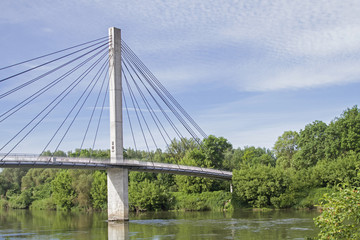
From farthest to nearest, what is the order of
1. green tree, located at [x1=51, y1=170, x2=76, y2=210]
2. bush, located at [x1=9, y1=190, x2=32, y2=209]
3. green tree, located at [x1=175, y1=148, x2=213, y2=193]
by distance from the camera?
1. bush, located at [x1=9, y1=190, x2=32, y2=209]
2. green tree, located at [x1=51, y1=170, x2=76, y2=210]
3. green tree, located at [x1=175, y1=148, x2=213, y2=193]

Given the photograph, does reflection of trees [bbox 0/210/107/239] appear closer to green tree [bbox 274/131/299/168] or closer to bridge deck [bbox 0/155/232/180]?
bridge deck [bbox 0/155/232/180]

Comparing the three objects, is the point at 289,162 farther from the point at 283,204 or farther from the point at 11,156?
the point at 11,156

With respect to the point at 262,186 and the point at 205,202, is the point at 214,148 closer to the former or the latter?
the point at 205,202

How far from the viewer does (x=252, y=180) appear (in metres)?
61.1

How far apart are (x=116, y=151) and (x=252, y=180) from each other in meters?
22.8

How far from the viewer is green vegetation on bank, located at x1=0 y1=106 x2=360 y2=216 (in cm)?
5900

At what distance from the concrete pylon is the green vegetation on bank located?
11.6 feet

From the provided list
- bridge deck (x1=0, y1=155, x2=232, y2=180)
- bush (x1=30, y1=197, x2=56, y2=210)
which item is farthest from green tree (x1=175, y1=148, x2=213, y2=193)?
bush (x1=30, y1=197, x2=56, y2=210)

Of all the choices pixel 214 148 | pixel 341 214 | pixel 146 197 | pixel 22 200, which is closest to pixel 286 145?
pixel 214 148

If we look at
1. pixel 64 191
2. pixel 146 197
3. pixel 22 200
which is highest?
pixel 64 191

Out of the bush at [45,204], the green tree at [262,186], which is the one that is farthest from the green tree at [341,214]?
the bush at [45,204]

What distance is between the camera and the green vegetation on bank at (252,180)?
59.0 metres

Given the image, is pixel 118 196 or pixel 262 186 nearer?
pixel 118 196

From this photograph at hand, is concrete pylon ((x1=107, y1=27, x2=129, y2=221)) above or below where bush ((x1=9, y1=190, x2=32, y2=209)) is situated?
above
